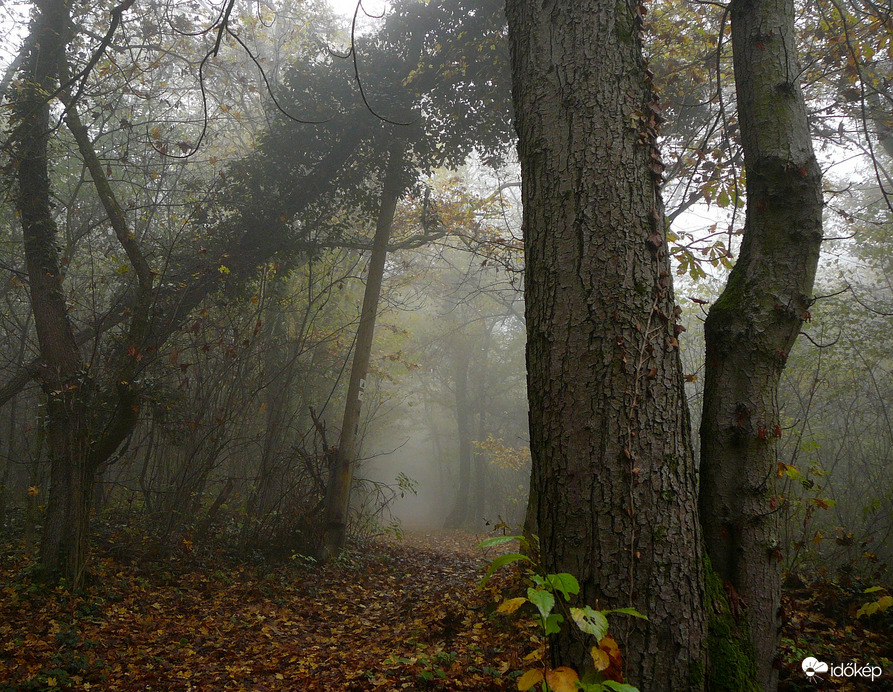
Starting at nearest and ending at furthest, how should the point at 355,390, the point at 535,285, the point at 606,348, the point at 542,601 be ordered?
the point at 542,601, the point at 606,348, the point at 535,285, the point at 355,390

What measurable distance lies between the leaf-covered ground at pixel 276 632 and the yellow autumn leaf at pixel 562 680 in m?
1.31

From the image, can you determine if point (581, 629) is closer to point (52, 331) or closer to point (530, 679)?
point (530, 679)

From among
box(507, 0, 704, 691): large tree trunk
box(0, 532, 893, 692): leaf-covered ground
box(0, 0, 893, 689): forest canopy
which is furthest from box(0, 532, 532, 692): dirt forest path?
box(507, 0, 704, 691): large tree trunk

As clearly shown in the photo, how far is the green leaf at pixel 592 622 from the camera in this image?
1180 millimetres

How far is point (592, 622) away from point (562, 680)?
151mm

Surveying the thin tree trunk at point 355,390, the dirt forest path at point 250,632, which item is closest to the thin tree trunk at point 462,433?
the thin tree trunk at point 355,390

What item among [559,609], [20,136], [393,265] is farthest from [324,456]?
[393,265]

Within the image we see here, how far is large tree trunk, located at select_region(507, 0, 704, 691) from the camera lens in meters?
1.49

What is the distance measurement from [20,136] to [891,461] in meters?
9.73

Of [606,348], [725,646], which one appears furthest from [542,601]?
[725,646]

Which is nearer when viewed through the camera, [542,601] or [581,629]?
[542,601]

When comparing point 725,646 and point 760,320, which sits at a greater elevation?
point 760,320

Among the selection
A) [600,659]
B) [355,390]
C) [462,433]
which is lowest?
[600,659]

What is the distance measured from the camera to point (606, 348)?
5.23ft
